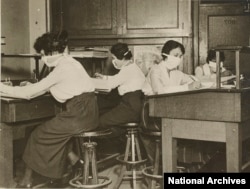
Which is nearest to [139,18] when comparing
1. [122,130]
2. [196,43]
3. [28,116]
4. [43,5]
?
[196,43]

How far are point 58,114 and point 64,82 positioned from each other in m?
0.25

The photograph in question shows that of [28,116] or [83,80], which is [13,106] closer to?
[28,116]

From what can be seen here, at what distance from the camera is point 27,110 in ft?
9.45

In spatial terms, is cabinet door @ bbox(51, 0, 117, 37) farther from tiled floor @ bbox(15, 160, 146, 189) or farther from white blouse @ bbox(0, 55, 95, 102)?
white blouse @ bbox(0, 55, 95, 102)

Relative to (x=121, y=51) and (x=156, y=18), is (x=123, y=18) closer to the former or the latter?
(x=156, y=18)

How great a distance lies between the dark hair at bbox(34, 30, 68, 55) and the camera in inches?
122

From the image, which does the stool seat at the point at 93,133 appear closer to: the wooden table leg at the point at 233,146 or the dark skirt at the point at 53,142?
the dark skirt at the point at 53,142

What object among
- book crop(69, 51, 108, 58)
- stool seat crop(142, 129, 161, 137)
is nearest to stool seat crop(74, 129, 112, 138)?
stool seat crop(142, 129, 161, 137)

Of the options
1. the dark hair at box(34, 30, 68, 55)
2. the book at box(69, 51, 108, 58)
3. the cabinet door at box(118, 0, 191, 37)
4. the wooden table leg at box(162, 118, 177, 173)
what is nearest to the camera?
the wooden table leg at box(162, 118, 177, 173)

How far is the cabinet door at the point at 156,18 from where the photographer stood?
488cm

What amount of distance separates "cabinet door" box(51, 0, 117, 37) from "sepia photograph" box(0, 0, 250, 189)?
0.01 metres

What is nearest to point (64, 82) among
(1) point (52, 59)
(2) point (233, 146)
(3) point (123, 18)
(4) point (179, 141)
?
(1) point (52, 59)

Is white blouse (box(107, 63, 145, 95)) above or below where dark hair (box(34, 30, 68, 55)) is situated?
below

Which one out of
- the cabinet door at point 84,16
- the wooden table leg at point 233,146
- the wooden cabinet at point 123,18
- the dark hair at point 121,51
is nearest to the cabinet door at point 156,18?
the wooden cabinet at point 123,18
